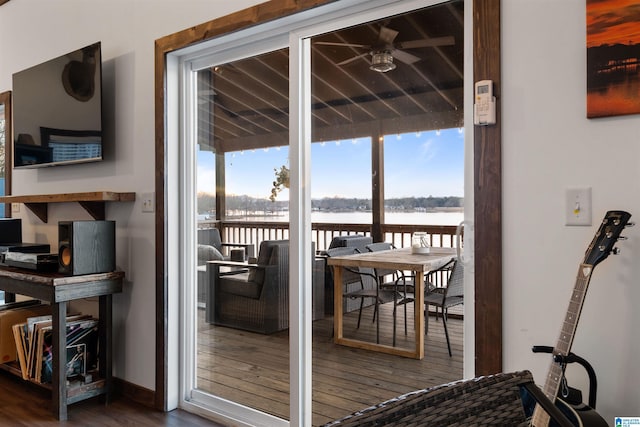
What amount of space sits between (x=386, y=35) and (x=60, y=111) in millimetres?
2278

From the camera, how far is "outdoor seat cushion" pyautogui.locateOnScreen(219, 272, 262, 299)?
2741 mm

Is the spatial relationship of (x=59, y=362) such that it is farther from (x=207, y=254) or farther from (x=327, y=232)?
(x=327, y=232)

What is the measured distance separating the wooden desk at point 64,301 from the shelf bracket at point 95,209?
0.48 metres

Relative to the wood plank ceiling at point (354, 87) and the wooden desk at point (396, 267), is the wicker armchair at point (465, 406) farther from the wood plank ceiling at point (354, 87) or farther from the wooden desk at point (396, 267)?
the wood plank ceiling at point (354, 87)

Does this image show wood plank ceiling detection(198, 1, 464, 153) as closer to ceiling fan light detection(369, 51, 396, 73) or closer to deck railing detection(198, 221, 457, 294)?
ceiling fan light detection(369, 51, 396, 73)

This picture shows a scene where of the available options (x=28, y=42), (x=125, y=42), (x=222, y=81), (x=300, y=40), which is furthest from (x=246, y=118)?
(x=28, y=42)

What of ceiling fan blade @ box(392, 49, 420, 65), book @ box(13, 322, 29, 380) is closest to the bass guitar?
ceiling fan blade @ box(392, 49, 420, 65)

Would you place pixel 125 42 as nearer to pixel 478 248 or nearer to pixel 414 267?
pixel 414 267

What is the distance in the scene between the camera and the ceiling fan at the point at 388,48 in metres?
2.14

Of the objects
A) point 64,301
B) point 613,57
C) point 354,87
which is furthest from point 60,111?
point 613,57

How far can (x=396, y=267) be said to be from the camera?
2338 mm

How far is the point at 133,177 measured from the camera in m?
3.05

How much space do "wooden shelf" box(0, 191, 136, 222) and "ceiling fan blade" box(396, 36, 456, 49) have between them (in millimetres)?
1806

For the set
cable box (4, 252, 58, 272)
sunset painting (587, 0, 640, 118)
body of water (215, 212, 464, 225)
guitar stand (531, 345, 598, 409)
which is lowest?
guitar stand (531, 345, 598, 409)
